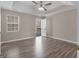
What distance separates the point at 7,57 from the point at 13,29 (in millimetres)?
579

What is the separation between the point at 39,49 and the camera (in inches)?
89.9

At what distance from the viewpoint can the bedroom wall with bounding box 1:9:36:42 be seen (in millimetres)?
2270

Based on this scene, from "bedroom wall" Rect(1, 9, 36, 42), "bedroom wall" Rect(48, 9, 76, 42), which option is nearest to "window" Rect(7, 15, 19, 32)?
"bedroom wall" Rect(1, 9, 36, 42)

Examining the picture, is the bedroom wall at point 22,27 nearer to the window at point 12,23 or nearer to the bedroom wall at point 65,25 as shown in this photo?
the window at point 12,23

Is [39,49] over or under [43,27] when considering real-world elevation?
under

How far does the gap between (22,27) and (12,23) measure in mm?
219

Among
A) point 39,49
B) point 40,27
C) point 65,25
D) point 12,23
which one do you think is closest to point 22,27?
point 12,23

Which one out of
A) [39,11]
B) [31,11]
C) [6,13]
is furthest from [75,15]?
[6,13]

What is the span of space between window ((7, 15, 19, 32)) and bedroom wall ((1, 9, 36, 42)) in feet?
0.20

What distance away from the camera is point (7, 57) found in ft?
7.48

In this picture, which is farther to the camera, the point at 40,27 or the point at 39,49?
the point at 40,27

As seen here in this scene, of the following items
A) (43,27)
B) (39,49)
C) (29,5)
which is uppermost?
(29,5)

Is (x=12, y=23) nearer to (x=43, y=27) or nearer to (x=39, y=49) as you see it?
(x=43, y=27)

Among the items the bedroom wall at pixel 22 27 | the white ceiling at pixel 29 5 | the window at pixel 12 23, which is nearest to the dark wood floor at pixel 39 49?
the bedroom wall at pixel 22 27
